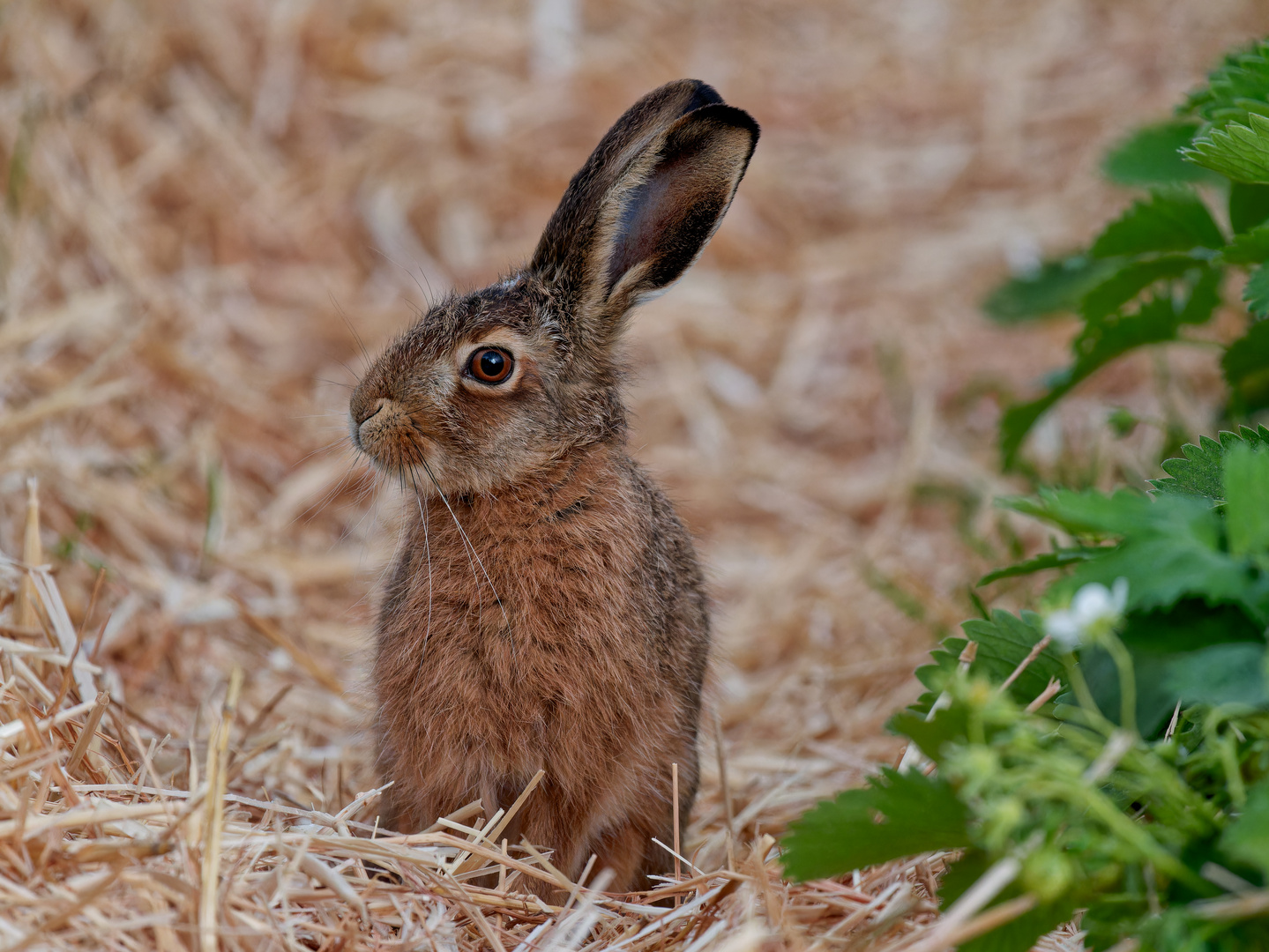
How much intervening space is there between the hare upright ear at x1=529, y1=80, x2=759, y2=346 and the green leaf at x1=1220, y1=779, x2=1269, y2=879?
6.87 feet

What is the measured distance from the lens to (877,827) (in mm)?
2105

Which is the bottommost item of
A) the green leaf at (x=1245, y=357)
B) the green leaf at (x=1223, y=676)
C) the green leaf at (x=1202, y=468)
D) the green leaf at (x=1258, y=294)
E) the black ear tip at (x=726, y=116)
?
the green leaf at (x=1223, y=676)

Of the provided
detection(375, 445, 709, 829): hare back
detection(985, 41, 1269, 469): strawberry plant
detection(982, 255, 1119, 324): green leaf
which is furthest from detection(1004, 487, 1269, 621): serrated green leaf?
detection(982, 255, 1119, 324): green leaf

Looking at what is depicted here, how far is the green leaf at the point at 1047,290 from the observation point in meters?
4.38

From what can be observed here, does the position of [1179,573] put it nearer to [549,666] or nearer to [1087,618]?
[1087,618]

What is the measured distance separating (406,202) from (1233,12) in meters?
5.71

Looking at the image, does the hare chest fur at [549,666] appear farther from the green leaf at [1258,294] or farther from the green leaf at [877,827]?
the green leaf at [1258,294]

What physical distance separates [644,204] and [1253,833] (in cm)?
232

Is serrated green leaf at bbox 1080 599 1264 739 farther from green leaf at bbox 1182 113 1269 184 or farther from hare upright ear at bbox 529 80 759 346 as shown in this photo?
hare upright ear at bbox 529 80 759 346

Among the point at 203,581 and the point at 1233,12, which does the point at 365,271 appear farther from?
the point at 1233,12

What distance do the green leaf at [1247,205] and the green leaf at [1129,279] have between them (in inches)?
8.5

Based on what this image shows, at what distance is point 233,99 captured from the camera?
721 centimetres

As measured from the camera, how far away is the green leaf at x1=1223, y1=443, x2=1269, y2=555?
1895 millimetres

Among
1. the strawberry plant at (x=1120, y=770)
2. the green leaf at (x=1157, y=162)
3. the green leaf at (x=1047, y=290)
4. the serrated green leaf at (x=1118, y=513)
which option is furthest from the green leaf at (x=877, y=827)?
the green leaf at (x=1047, y=290)
